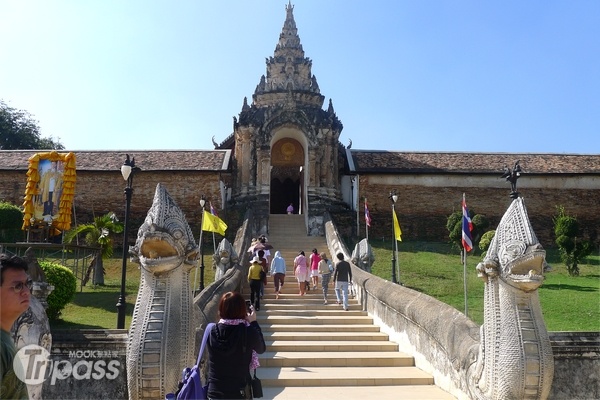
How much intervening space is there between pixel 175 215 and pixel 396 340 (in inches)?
212

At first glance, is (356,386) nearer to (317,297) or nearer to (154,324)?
(154,324)

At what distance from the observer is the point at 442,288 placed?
51.4 ft

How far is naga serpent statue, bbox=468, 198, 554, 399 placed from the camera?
16.4 ft

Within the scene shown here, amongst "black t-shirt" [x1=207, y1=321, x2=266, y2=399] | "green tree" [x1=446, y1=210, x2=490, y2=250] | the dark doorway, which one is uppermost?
the dark doorway

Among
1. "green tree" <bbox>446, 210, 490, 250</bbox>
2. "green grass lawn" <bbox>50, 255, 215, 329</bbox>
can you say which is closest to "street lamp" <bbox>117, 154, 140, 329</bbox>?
"green grass lawn" <bbox>50, 255, 215, 329</bbox>

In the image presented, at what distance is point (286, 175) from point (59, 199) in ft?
52.4

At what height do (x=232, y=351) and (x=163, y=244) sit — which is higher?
(x=163, y=244)

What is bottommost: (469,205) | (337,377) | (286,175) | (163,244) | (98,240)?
(337,377)

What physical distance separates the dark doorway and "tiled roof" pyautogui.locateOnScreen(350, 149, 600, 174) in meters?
5.39

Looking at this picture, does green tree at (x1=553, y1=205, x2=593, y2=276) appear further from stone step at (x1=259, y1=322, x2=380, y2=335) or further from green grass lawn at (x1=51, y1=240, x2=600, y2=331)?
stone step at (x1=259, y1=322, x2=380, y2=335)

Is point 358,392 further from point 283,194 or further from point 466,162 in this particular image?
point 283,194

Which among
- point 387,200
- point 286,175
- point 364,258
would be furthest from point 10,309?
point 286,175

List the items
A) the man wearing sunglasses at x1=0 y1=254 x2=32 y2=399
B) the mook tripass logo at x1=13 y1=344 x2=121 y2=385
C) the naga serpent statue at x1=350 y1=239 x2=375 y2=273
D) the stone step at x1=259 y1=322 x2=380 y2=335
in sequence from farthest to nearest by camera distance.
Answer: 1. the naga serpent statue at x1=350 y1=239 x2=375 y2=273
2. the stone step at x1=259 y1=322 x2=380 y2=335
3. the mook tripass logo at x1=13 y1=344 x2=121 y2=385
4. the man wearing sunglasses at x1=0 y1=254 x2=32 y2=399

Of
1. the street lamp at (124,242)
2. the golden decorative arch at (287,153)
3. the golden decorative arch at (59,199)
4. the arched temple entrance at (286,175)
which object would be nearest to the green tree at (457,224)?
the arched temple entrance at (286,175)
